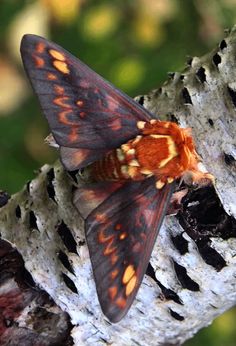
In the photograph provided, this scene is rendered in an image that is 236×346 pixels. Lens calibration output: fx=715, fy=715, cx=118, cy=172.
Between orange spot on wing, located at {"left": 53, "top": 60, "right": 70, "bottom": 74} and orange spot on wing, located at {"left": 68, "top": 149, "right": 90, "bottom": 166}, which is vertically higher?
orange spot on wing, located at {"left": 53, "top": 60, "right": 70, "bottom": 74}

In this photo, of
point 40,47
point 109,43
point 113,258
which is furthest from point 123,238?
point 109,43

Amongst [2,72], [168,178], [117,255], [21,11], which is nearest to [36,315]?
[117,255]

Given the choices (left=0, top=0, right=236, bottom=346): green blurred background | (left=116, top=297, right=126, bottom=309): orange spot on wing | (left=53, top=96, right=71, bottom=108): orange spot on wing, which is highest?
(left=53, top=96, right=71, bottom=108): orange spot on wing

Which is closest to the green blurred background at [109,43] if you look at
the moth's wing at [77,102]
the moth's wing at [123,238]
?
the moth's wing at [77,102]

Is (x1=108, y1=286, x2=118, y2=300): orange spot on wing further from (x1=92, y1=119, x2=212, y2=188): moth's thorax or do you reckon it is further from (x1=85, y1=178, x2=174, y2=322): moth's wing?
(x1=92, y1=119, x2=212, y2=188): moth's thorax

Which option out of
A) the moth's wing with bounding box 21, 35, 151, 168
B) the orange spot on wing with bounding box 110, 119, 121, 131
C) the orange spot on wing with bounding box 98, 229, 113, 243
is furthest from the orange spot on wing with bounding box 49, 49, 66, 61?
the orange spot on wing with bounding box 98, 229, 113, 243

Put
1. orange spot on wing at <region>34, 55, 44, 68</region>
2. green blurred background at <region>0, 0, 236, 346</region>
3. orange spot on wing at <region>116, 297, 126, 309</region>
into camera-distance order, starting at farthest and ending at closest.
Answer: green blurred background at <region>0, 0, 236, 346</region>, orange spot on wing at <region>34, 55, 44, 68</region>, orange spot on wing at <region>116, 297, 126, 309</region>

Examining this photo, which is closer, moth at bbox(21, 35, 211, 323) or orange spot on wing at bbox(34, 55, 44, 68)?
moth at bbox(21, 35, 211, 323)
